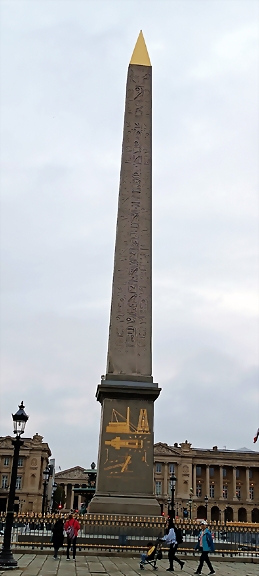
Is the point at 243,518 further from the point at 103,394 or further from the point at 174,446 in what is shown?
the point at 103,394

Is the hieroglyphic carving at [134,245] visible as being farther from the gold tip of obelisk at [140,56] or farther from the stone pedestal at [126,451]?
the stone pedestal at [126,451]

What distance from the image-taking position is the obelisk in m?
17.9

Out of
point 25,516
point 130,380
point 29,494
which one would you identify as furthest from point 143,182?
point 29,494

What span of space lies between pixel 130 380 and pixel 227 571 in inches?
261

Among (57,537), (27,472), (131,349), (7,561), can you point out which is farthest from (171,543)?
(27,472)

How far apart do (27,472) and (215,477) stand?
27775mm

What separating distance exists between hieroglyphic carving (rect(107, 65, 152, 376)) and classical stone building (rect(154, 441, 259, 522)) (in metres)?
74.0

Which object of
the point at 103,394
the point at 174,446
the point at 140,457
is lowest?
the point at 140,457

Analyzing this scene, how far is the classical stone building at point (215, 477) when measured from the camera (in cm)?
8969

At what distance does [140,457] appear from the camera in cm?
1811

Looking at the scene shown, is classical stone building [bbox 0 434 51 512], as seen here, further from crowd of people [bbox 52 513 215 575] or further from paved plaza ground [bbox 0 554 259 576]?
crowd of people [bbox 52 513 215 575]

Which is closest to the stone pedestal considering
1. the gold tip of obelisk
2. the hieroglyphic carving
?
the hieroglyphic carving

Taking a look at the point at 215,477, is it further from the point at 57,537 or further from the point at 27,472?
the point at 57,537

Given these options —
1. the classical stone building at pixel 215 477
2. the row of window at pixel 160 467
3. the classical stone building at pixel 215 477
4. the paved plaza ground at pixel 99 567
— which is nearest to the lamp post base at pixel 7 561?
the paved plaza ground at pixel 99 567
